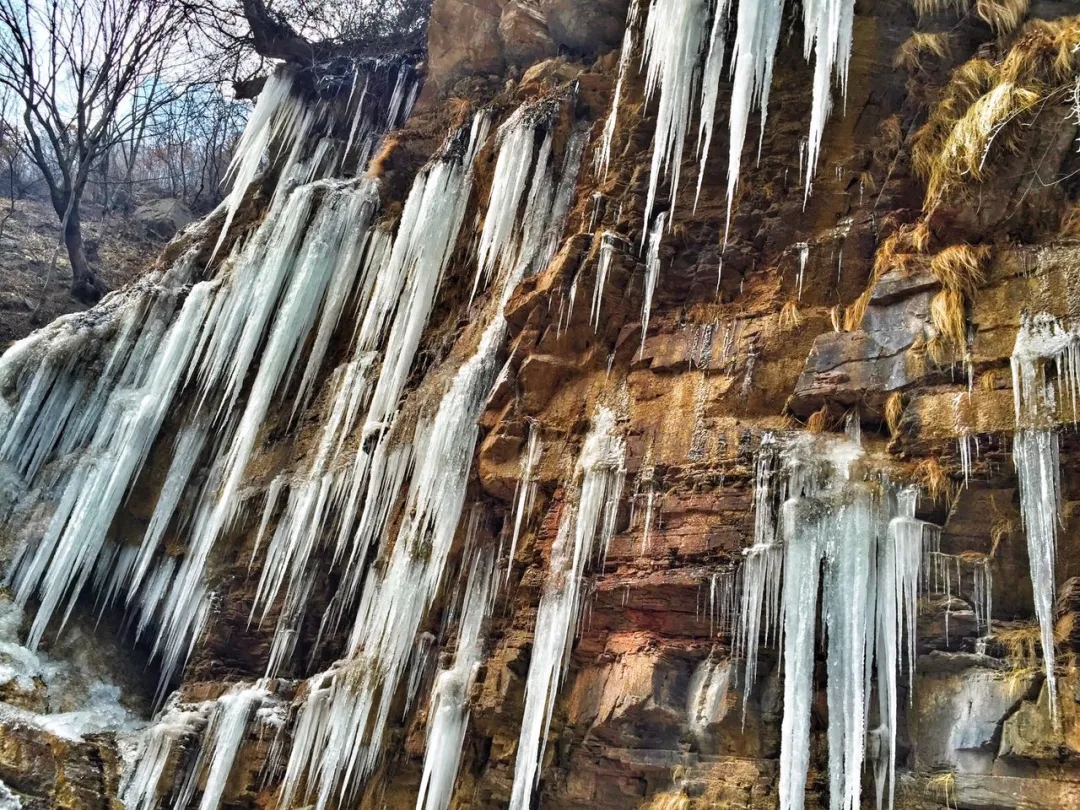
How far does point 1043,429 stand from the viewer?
5.72m

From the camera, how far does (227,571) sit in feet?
36.4

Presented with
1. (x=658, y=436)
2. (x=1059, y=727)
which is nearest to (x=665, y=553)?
(x=658, y=436)

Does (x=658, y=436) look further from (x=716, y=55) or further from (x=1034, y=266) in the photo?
(x=716, y=55)

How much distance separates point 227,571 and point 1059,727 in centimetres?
906

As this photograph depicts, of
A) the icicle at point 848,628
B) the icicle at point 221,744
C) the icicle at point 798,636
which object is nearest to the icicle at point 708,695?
the icicle at point 798,636

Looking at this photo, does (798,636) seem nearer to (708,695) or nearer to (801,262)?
(708,695)

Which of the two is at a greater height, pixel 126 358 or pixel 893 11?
pixel 893 11

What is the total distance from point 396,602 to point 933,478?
4899 mm

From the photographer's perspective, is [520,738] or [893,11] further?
[893,11]

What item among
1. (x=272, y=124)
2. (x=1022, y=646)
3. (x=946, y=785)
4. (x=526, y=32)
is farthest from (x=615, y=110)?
(x=272, y=124)

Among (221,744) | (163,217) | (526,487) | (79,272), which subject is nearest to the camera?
(526,487)

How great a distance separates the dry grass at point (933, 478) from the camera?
6.01 meters

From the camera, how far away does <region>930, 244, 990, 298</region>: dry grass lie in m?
6.54

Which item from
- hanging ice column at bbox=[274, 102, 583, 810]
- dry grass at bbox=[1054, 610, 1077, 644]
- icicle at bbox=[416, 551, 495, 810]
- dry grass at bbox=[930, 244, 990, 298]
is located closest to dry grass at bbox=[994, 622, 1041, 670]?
dry grass at bbox=[1054, 610, 1077, 644]
